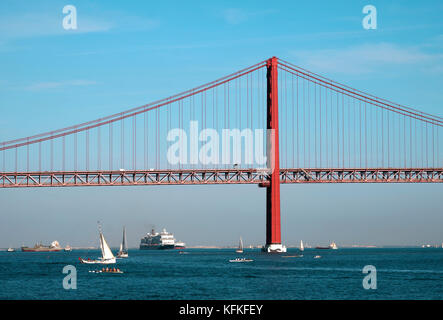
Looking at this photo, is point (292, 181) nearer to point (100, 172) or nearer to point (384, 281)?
point (100, 172)

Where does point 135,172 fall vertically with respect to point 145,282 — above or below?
above
